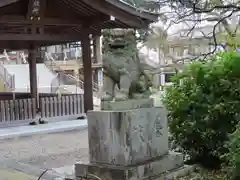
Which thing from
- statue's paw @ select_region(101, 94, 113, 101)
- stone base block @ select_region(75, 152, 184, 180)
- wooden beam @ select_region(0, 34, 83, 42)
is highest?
wooden beam @ select_region(0, 34, 83, 42)

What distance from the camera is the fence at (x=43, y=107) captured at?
12073 millimetres

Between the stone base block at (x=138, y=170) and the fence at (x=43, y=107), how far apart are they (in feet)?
24.4

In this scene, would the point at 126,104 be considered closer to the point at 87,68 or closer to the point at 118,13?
the point at 118,13

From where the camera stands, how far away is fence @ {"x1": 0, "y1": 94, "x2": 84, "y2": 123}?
A: 12.1 metres

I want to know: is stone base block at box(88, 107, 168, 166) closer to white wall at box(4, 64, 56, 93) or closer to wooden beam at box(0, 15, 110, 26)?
wooden beam at box(0, 15, 110, 26)

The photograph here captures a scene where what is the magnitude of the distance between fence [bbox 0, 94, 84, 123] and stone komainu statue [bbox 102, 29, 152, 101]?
754 cm

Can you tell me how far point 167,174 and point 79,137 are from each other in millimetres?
5584

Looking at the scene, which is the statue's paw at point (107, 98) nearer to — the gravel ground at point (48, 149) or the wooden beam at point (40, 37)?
the gravel ground at point (48, 149)

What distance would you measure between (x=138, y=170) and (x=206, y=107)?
64.3 inches

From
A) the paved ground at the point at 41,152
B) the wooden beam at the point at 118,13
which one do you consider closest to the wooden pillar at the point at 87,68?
the wooden beam at the point at 118,13

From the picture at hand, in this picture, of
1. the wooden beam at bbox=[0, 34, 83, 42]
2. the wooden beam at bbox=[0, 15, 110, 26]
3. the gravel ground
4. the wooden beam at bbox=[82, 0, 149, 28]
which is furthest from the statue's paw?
the wooden beam at bbox=[0, 34, 83, 42]

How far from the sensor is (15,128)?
11789 mm

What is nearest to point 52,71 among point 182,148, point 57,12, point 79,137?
point 57,12

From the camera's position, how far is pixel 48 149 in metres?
8.89
